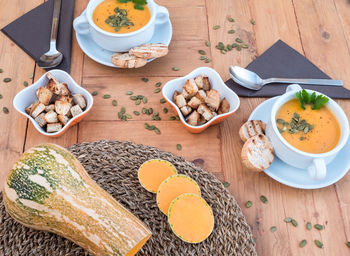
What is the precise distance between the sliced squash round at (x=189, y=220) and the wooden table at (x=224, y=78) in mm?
171

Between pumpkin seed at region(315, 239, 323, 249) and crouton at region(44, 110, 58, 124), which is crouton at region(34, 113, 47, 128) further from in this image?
pumpkin seed at region(315, 239, 323, 249)

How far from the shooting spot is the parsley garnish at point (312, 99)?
3.29 ft

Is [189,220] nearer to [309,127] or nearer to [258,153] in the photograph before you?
[258,153]

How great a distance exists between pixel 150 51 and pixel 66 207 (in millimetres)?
548

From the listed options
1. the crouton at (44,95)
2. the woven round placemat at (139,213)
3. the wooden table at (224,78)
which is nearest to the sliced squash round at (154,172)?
the woven round placemat at (139,213)

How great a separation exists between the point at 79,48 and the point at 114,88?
20 centimetres

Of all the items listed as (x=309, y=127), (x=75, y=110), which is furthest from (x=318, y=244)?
(x=75, y=110)

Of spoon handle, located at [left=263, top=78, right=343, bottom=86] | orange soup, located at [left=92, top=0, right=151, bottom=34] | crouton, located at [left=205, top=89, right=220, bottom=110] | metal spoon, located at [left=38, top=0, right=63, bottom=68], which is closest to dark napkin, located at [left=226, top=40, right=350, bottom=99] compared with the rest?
spoon handle, located at [left=263, top=78, right=343, bottom=86]

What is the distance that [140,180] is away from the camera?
0.98 metres

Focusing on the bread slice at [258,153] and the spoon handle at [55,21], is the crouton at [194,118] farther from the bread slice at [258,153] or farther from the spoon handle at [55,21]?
the spoon handle at [55,21]

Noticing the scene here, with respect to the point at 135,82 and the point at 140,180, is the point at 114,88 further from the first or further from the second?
the point at 140,180

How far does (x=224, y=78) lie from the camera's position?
1.23 meters

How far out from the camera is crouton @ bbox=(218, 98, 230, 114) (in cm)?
111

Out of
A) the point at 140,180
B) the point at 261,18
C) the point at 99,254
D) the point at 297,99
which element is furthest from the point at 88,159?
the point at 261,18
